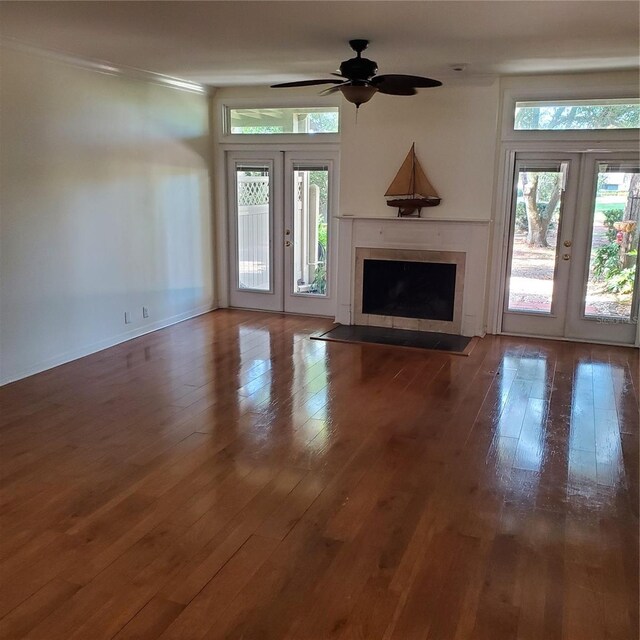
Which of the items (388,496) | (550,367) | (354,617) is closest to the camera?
(354,617)

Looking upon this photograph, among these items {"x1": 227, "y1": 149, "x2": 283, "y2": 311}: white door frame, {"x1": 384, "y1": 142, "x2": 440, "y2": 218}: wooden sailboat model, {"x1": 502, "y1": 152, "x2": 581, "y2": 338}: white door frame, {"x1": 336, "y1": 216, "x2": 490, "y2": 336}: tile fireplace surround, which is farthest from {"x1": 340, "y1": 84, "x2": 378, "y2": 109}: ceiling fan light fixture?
{"x1": 227, "y1": 149, "x2": 283, "y2": 311}: white door frame

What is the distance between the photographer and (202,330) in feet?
21.0

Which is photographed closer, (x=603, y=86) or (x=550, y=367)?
(x=550, y=367)

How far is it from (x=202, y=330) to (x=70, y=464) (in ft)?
10.3

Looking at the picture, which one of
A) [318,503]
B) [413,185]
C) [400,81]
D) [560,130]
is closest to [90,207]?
[400,81]

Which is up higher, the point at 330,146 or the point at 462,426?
the point at 330,146

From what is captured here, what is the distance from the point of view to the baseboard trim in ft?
15.7

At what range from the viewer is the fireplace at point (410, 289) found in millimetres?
6305

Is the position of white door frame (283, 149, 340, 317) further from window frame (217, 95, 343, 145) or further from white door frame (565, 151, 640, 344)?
white door frame (565, 151, 640, 344)

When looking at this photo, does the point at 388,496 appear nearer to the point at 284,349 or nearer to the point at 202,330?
the point at 284,349

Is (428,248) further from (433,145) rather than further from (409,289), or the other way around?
(433,145)

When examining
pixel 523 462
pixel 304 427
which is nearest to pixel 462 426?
pixel 523 462

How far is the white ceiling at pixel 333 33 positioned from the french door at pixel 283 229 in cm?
147

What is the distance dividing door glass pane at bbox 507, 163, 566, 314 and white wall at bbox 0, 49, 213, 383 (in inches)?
139
